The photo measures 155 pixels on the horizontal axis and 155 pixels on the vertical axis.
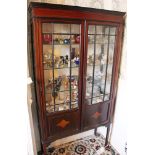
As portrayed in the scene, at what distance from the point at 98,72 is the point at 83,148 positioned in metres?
1.14

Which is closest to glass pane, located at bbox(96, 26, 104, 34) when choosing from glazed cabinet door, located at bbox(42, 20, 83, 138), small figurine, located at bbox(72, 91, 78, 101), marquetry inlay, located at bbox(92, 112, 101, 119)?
glazed cabinet door, located at bbox(42, 20, 83, 138)

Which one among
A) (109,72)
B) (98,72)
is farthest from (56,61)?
(109,72)

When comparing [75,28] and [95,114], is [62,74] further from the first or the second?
[95,114]

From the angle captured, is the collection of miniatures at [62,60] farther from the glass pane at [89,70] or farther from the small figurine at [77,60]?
the glass pane at [89,70]

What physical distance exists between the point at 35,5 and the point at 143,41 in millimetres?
993

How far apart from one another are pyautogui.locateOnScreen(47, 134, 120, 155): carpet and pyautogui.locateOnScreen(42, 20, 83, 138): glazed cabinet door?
17.9 inches

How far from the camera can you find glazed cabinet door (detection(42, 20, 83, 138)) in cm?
139

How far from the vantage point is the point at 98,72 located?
175 cm

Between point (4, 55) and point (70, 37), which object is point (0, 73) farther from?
point (70, 37)

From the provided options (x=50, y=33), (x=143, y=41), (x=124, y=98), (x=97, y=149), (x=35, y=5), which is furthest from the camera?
(x=97, y=149)

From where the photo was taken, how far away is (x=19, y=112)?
0.82 meters

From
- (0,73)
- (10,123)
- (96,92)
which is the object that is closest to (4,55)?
(0,73)

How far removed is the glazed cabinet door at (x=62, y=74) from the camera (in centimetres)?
139

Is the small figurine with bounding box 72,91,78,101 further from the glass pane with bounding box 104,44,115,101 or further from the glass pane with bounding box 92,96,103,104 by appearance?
the glass pane with bounding box 104,44,115,101
